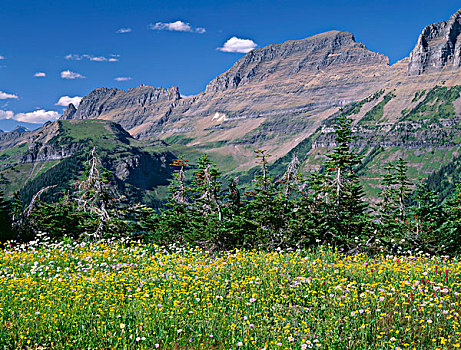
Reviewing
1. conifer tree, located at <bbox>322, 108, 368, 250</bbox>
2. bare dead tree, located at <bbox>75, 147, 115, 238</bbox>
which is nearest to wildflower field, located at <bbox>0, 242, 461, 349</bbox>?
conifer tree, located at <bbox>322, 108, 368, 250</bbox>

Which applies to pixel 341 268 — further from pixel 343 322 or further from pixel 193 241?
pixel 193 241

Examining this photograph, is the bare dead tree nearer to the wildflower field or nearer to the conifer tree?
the wildflower field

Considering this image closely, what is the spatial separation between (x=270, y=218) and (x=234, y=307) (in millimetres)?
11687

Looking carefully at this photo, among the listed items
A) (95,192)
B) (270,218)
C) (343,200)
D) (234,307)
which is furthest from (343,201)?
(95,192)

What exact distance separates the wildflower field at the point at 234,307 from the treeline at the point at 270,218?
659 cm

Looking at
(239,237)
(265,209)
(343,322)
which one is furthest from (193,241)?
(343,322)

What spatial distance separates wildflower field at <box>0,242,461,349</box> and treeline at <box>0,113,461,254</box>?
259 inches

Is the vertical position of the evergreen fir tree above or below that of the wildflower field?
above

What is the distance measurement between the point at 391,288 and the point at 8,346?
371 inches

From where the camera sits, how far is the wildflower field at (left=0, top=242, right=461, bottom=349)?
783cm

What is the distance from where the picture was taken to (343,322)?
337 inches

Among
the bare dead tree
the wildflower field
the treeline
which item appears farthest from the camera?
the bare dead tree

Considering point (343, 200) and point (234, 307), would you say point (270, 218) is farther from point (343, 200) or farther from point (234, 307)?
point (234, 307)

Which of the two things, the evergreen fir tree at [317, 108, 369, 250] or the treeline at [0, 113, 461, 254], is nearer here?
the treeline at [0, 113, 461, 254]
